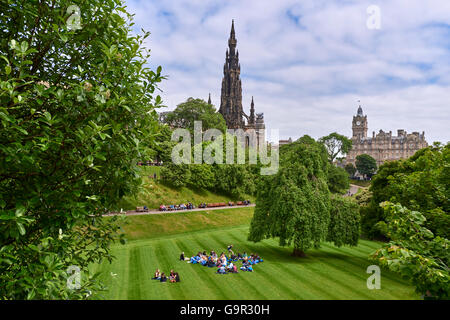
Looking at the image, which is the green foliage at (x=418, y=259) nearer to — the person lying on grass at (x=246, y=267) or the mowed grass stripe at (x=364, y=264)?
the person lying on grass at (x=246, y=267)

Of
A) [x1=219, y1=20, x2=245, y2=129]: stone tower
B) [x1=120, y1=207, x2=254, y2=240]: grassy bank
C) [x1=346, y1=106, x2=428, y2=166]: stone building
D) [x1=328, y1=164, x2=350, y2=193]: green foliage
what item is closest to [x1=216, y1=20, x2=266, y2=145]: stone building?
[x1=219, y1=20, x2=245, y2=129]: stone tower

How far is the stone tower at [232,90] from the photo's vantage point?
380 feet

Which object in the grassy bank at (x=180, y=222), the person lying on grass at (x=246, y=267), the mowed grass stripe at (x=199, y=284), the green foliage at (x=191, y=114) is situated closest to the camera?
the mowed grass stripe at (x=199, y=284)

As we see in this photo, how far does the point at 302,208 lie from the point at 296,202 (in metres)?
0.75

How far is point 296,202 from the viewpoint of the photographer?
2483 cm

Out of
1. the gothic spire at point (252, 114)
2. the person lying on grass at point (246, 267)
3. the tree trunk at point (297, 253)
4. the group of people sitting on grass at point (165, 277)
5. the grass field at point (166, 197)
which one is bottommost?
the tree trunk at point (297, 253)

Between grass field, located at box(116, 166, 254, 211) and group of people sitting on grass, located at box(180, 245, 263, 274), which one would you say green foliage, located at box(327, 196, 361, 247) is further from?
grass field, located at box(116, 166, 254, 211)

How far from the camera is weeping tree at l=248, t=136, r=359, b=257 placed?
963 inches

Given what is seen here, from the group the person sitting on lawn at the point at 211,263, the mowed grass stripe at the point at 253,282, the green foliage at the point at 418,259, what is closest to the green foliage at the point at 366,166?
the mowed grass stripe at the point at 253,282

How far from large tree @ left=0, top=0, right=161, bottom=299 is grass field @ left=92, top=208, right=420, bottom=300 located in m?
11.2

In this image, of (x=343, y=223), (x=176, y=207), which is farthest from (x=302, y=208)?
(x=176, y=207)

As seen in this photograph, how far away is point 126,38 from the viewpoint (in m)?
6.88

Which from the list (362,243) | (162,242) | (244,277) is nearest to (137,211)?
(162,242)
